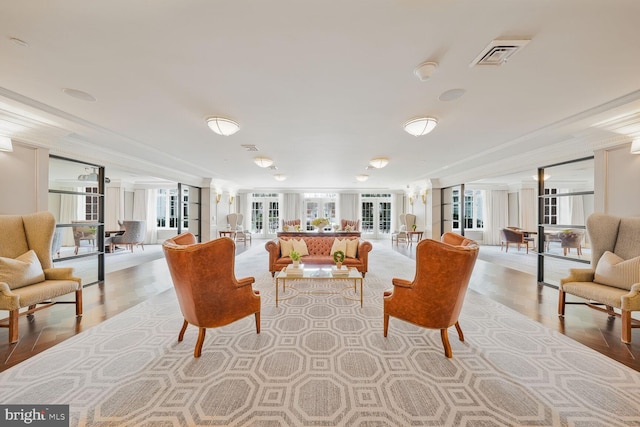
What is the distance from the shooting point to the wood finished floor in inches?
90.4

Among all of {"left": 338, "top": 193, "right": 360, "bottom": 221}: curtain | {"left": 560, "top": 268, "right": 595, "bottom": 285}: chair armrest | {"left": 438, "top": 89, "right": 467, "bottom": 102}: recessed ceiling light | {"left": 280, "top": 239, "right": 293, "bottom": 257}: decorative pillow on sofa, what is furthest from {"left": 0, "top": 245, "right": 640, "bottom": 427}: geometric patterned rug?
{"left": 338, "top": 193, "right": 360, "bottom": 221}: curtain

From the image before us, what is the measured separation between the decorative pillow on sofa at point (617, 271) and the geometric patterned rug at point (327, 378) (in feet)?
3.15

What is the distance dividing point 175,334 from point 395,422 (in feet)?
7.69

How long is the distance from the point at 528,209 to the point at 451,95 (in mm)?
9302

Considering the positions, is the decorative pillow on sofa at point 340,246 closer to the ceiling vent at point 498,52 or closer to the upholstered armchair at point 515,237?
the ceiling vent at point 498,52

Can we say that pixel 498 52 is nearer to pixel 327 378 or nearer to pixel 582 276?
pixel 327 378

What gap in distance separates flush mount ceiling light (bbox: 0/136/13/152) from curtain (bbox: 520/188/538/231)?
43.5ft

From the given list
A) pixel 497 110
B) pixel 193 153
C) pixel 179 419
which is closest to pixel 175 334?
pixel 179 419

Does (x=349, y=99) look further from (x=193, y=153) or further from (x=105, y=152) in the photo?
(x=105, y=152)

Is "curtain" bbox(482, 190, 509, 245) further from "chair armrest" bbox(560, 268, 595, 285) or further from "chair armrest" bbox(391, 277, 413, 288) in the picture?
"chair armrest" bbox(391, 277, 413, 288)

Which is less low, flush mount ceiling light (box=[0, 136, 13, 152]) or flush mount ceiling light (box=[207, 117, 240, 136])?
flush mount ceiling light (box=[207, 117, 240, 136])

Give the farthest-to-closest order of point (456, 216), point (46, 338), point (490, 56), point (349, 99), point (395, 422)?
point (456, 216) < point (349, 99) < point (46, 338) < point (490, 56) < point (395, 422)

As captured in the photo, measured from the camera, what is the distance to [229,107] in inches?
113

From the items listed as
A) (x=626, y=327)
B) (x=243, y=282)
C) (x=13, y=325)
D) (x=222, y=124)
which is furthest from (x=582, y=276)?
(x=13, y=325)
